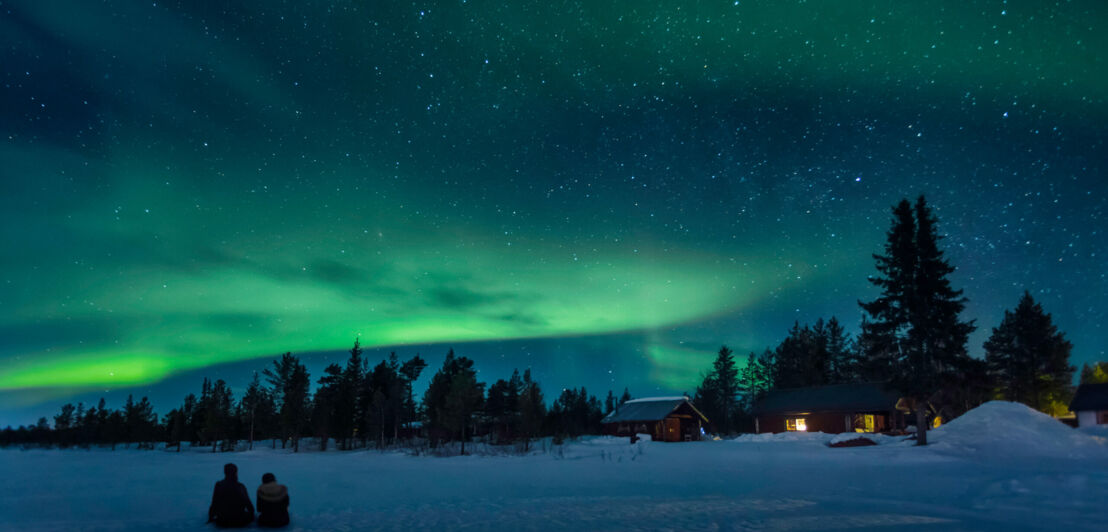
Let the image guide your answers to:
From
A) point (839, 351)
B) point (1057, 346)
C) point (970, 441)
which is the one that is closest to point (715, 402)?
point (839, 351)

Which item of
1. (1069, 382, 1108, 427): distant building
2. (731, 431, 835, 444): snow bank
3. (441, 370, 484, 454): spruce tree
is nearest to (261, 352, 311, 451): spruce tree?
(441, 370, 484, 454): spruce tree

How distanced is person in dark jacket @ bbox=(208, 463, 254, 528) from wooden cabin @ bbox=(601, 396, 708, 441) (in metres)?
49.4

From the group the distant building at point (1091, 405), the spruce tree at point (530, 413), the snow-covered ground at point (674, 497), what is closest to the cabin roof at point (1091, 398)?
the distant building at point (1091, 405)

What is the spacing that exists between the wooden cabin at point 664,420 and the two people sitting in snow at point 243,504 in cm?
4935

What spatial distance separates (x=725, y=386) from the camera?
10288 centimetres

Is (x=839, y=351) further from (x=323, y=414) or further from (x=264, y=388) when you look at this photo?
(x=264, y=388)

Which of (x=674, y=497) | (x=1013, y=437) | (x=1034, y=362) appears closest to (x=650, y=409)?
(x=1013, y=437)

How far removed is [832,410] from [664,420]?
51.4 feet

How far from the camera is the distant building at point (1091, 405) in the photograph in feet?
156

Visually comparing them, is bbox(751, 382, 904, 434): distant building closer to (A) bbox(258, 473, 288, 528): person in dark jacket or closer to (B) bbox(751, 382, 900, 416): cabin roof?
(B) bbox(751, 382, 900, 416): cabin roof

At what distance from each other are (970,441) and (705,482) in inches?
722

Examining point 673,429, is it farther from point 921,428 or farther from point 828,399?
point 921,428

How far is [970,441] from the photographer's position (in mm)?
27625

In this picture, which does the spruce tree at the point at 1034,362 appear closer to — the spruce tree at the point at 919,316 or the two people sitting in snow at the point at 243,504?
the spruce tree at the point at 919,316
